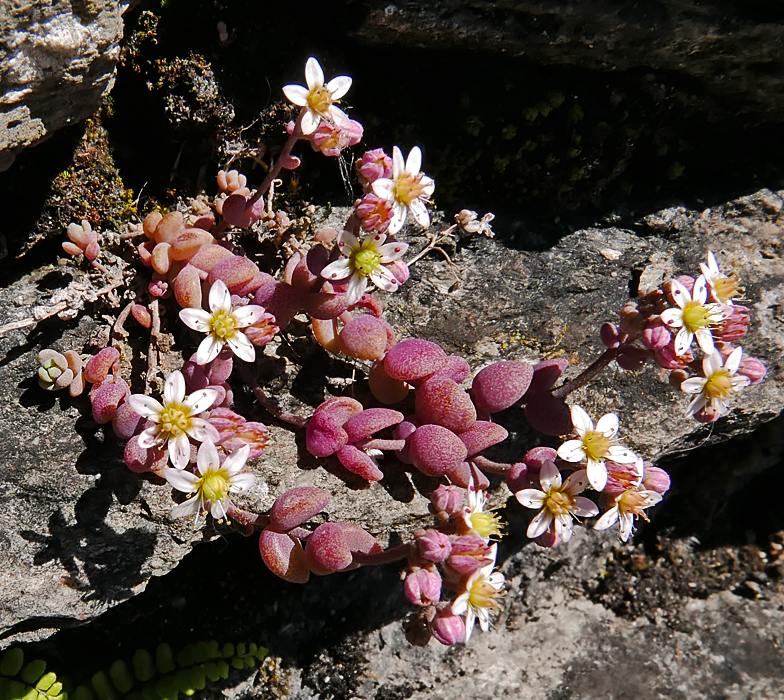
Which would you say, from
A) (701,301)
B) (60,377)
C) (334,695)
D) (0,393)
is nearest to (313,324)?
(60,377)

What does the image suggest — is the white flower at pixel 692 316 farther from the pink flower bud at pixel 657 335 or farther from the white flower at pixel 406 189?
the white flower at pixel 406 189

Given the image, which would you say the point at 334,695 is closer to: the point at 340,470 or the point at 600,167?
the point at 340,470

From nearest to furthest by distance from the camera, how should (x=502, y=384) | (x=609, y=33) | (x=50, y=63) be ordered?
(x=50, y=63)
(x=502, y=384)
(x=609, y=33)

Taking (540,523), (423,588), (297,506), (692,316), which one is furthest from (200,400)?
(692,316)

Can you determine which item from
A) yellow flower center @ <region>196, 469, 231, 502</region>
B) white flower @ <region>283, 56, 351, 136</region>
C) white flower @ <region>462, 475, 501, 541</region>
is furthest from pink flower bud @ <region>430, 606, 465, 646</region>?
white flower @ <region>283, 56, 351, 136</region>

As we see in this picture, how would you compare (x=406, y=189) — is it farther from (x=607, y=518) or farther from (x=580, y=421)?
A: (x=607, y=518)

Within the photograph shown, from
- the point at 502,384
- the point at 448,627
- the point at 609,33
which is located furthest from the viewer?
the point at 609,33

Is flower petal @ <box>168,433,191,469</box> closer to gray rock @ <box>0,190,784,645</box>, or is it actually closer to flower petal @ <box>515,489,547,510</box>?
gray rock @ <box>0,190,784,645</box>
